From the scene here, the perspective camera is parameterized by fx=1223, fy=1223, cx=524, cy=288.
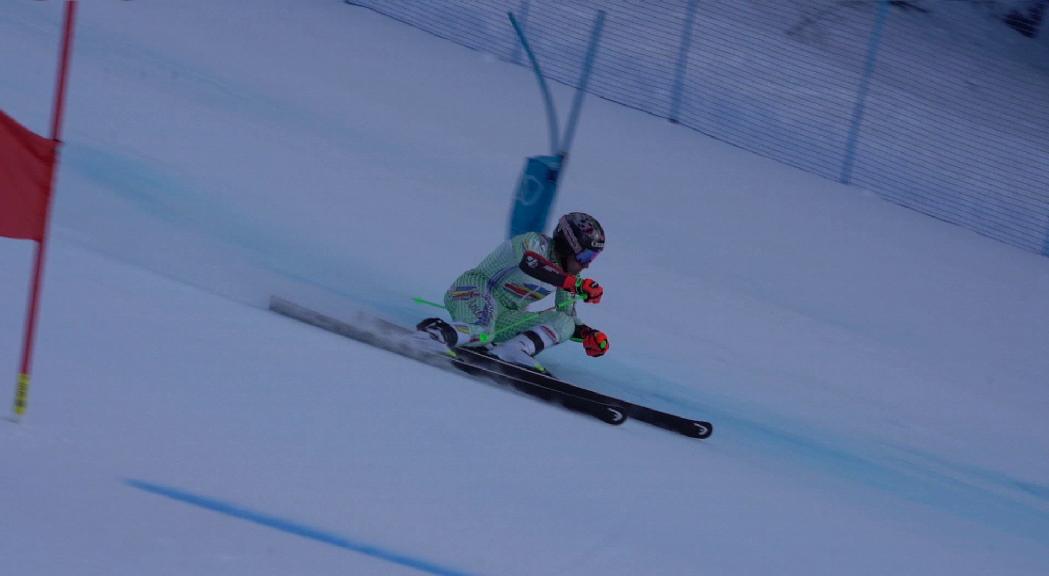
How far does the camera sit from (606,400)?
6.82 m

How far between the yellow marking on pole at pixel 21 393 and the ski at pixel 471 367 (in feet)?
7.96

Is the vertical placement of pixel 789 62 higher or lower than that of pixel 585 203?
higher

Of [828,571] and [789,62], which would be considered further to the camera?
[789,62]

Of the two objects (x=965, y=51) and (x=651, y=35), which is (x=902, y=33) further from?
(x=651, y=35)

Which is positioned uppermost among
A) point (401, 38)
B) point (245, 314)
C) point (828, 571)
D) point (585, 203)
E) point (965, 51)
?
point (965, 51)

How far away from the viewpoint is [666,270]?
34.6 ft

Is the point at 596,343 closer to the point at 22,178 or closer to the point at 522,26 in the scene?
the point at 22,178

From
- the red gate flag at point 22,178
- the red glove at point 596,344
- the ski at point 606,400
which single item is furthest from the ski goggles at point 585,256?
the red gate flag at point 22,178

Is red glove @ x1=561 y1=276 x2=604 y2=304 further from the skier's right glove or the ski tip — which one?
the ski tip

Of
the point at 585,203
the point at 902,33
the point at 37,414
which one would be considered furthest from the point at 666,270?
the point at 902,33

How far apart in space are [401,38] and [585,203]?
15.5 ft

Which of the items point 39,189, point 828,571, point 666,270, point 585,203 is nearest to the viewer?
point 39,189

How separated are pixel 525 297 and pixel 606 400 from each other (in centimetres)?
80

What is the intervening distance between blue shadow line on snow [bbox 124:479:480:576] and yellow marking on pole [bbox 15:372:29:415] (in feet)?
1.57
